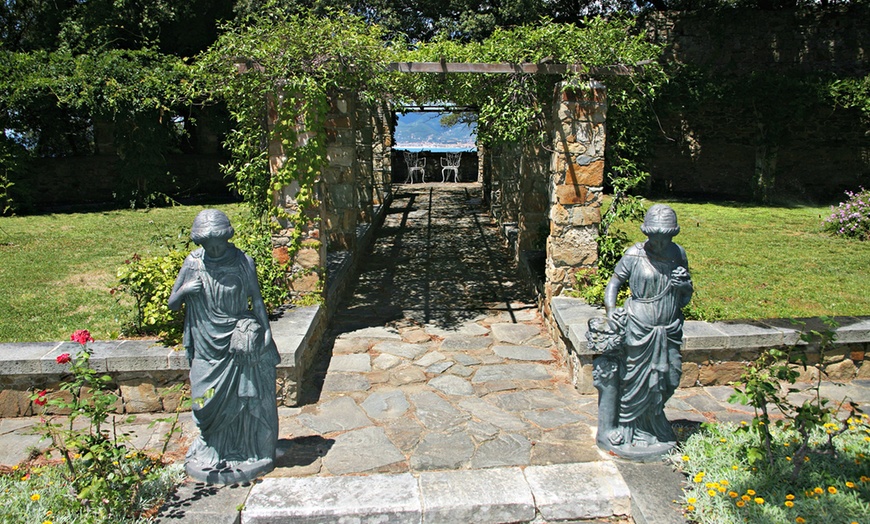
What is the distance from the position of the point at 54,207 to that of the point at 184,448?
529 inches

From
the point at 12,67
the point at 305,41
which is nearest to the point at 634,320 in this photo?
the point at 305,41

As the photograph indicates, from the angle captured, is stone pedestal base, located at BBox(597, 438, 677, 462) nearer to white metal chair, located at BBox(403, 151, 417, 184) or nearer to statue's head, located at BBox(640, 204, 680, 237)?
statue's head, located at BBox(640, 204, 680, 237)

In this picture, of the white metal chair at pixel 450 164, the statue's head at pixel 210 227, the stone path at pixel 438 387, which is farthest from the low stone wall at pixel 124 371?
the white metal chair at pixel 450 164

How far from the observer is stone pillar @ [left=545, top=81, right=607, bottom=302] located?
603cm

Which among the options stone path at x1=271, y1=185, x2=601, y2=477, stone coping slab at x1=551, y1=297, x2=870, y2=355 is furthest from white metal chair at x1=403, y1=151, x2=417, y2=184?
stone coping slab at x1=551, y1=297, x2=870, y2=355

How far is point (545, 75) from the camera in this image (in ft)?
20.6

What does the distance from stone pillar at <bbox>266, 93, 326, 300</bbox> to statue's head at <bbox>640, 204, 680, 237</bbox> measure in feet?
11.1

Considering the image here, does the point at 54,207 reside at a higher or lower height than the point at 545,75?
lower

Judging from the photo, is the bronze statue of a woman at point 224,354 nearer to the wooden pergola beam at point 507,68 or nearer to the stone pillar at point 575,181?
the wooden pergola beam at point 507,68

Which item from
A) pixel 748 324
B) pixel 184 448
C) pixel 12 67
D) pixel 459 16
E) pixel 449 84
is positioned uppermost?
pixel 459 16

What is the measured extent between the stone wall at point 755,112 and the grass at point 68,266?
11.9 metres

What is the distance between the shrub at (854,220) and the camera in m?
10.3

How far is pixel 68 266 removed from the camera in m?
8.66

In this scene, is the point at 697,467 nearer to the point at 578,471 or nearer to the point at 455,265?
the point at 578,471
